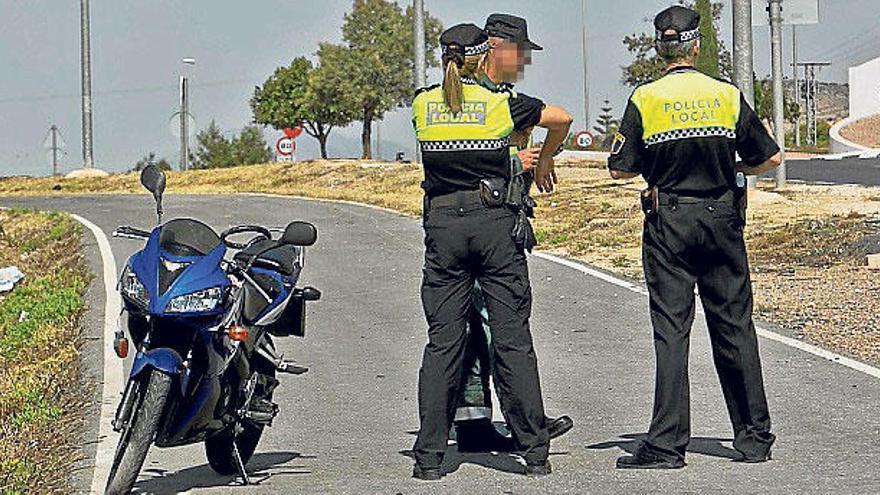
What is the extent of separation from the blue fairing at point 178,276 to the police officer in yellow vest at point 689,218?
1.96 m

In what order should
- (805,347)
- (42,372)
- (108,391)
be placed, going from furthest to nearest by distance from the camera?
(805,347) < (42,372) < (108,391)

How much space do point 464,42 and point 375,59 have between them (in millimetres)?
58039

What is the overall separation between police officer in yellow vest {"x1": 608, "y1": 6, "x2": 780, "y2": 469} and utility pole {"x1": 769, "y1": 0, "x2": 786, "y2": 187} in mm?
15468

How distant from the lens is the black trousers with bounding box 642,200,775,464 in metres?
7.10

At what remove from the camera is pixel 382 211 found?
23609 millimetres

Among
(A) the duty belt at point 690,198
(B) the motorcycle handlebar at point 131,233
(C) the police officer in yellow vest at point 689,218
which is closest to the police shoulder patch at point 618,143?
(C) the police officer in yellow vest at point 689,218

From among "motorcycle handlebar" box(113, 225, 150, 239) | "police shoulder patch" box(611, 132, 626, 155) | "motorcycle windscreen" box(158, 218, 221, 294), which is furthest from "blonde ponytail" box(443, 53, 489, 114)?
"motorcycle handlebar" box(113, 225, 150, 239)

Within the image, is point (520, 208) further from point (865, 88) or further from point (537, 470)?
point (865, 88)

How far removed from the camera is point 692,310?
7211mm

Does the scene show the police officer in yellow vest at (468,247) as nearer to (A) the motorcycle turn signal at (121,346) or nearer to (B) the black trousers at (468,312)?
(B) the black trousers at (468,312)

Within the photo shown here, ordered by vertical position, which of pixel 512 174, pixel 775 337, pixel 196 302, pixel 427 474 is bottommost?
pixel 427 474

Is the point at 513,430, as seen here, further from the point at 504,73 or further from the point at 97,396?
the point at 97,396

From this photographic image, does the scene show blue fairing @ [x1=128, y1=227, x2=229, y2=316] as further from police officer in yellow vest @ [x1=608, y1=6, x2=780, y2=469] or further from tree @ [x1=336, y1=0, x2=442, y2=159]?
tree @ [x1=336, y1=0, x2=442, y2=159]

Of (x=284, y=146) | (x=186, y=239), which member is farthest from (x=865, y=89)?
(x=186, y=239)
